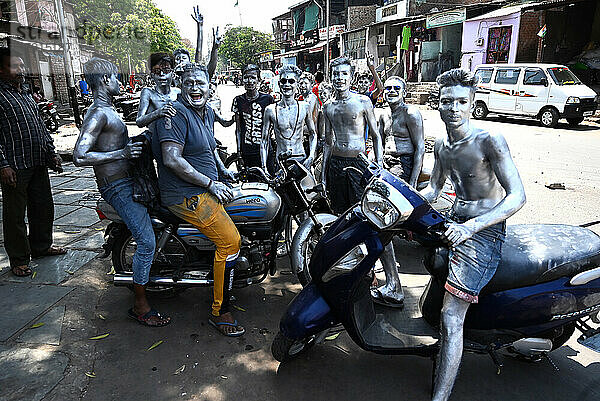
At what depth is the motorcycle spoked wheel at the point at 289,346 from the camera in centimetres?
244

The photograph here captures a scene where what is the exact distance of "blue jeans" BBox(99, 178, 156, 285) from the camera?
119 inches

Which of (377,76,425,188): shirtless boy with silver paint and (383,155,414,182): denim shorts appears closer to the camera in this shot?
(377,76,425,188): shirtless boy with silver paint

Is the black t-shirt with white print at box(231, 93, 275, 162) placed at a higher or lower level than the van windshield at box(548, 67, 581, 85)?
lower

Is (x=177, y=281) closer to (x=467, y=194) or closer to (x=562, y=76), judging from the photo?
(x=467, y=194)

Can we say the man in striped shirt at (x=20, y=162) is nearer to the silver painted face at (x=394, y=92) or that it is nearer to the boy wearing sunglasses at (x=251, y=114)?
the boy wearing sunglasses at (x=251, y=114)

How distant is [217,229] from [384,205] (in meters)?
1.35

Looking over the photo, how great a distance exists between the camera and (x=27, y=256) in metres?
3.91

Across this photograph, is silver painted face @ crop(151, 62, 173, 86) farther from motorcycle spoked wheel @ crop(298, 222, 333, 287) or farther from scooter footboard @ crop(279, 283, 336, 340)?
scooter footboard @ crop(279, 283, 336, 340)

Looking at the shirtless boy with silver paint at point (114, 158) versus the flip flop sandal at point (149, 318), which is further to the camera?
the flip flop sandal at point (149, 318)

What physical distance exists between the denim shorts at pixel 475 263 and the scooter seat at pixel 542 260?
11 centimetres

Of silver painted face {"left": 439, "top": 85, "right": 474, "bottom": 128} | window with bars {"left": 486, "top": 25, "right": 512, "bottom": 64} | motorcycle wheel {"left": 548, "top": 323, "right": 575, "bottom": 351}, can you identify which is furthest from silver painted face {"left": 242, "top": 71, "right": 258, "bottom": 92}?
window with bars {"left": 486, "top": 25, "right": 512, "bottom": 64}

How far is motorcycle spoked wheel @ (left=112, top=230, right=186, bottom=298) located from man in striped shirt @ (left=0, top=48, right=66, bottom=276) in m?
1.16

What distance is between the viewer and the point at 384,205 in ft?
6.76

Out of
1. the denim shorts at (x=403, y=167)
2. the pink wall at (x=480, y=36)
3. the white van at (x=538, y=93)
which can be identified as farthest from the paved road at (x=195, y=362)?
the pink wall at (x=480, y=36)
